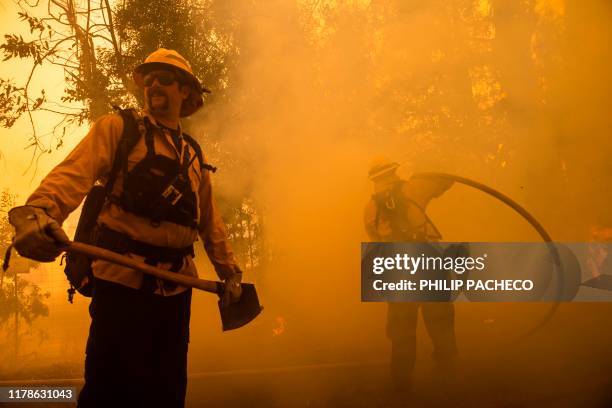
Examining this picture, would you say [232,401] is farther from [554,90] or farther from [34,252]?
[554,90]

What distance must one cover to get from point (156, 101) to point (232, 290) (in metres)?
0.94

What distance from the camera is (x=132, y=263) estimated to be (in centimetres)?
176

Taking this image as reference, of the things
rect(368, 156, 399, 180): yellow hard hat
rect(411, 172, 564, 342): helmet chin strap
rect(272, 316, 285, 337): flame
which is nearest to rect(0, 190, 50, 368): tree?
rect(272, 316, 285, 337): flame

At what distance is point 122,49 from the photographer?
5.32 meters

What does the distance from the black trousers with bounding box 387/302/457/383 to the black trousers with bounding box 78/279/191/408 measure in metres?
→ 1.98

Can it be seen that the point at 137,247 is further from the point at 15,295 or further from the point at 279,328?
the point at 15,295

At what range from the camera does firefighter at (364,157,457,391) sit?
351 centimetres

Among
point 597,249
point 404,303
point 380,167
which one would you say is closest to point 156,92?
point 380,167

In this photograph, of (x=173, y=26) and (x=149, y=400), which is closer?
(x=149, y=400)

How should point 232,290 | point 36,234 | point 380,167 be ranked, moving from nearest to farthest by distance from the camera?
point 36,234, point 232,290, point 380,167

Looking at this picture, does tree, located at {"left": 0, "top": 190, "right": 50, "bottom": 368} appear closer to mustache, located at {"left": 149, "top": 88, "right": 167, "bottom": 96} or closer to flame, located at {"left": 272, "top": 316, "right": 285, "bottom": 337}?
flame, located at {"left": 272, "top": 316, "right": 285, "bottom": 337}

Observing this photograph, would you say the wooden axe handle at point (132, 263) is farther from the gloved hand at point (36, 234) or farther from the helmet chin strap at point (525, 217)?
the helmet chin strap at point (525, 217)

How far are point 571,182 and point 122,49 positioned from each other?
5.66 m

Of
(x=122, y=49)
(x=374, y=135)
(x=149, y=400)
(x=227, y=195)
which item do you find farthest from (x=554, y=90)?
(x=149, y=400)
